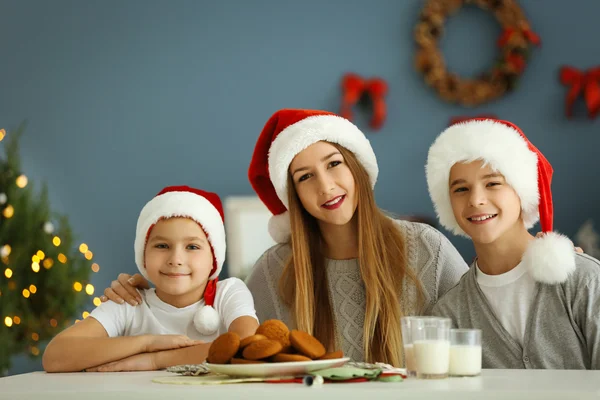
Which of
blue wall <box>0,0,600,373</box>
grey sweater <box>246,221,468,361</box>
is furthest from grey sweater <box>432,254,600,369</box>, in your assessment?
blue wall <box>0,0,600,373</box>

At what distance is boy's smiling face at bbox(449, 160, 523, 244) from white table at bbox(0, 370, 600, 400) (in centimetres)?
53

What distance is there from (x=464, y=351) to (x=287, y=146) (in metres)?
1.04

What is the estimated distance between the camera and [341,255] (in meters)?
2.33

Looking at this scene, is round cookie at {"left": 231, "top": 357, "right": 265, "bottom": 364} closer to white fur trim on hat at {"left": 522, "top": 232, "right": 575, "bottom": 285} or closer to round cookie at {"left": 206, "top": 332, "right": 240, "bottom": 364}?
round cookie at {"left": 206, "top": 332, "right": 240, "bottom": 364}

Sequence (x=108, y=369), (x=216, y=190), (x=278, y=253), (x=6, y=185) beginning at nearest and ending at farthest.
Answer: (x=108, y=369) → (x=278, y=253) → (x=6, y=185) → (x=216, y=190)

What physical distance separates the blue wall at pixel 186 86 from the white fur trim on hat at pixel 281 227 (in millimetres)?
2306

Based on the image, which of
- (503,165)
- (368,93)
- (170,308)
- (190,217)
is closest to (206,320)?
(170,308)

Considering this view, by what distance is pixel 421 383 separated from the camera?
123 centimetres

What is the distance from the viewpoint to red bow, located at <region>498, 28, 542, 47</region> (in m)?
4.55

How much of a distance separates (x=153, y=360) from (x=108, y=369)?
10 centimetres

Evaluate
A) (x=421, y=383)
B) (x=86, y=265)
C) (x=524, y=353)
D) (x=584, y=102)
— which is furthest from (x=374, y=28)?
(x=421, y=383)

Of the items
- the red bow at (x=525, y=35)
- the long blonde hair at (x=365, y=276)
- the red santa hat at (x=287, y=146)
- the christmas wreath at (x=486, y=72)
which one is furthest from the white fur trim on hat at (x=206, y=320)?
the red bow at (x=525, y=35)

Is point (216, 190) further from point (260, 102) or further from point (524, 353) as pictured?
point (524, 353)

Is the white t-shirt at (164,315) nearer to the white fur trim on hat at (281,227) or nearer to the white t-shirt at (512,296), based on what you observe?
the white fur trim on hat at (281,227)
